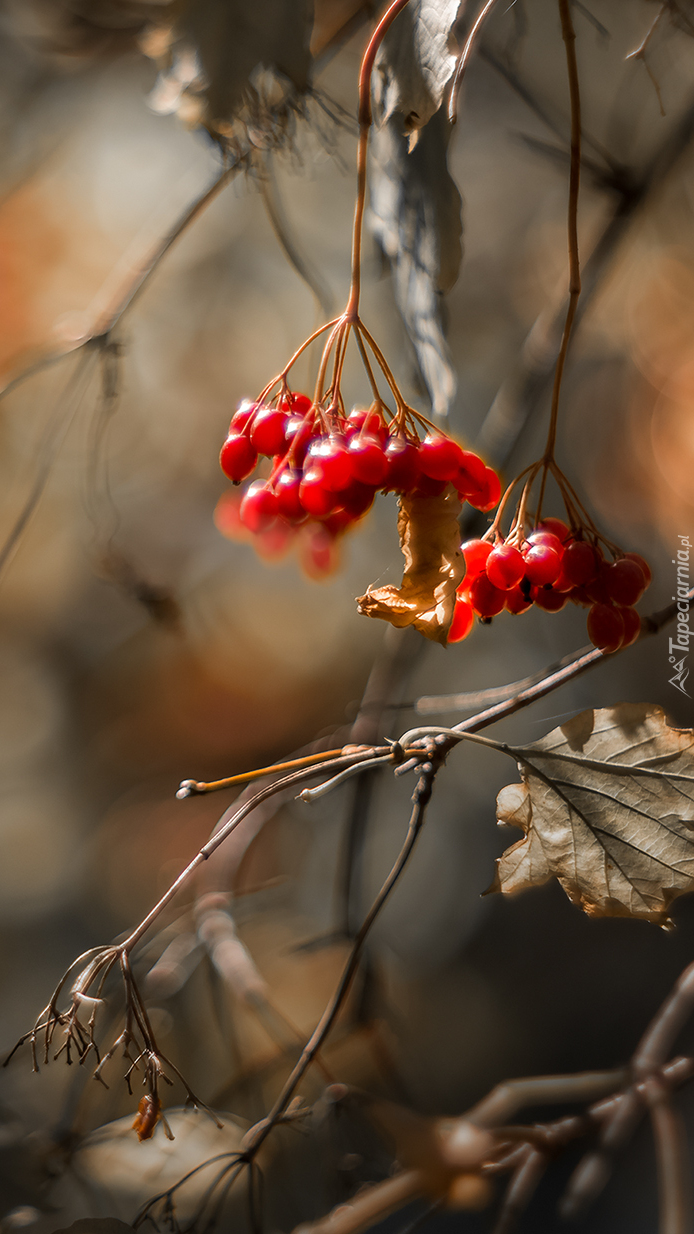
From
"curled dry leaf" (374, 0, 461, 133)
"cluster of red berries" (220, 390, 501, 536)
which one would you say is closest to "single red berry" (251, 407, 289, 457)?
"cluster of red berries" (220, 390, 501, 536)

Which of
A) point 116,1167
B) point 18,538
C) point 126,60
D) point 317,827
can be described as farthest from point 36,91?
point 116,1167

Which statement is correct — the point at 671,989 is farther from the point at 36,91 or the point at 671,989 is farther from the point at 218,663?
the point at 36,91

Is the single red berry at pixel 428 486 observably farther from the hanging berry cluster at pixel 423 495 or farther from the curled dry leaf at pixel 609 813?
the curled dry leaf at pixel 609 813

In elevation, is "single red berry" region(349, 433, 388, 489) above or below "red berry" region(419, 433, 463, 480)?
below

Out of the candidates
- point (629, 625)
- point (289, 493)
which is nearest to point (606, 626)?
point (629, 625)
